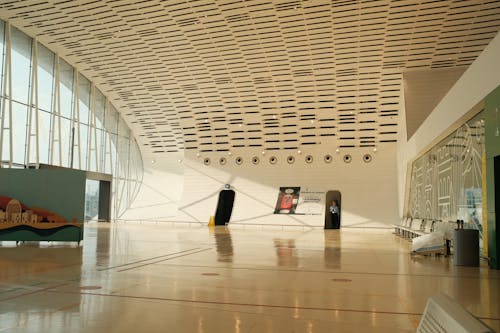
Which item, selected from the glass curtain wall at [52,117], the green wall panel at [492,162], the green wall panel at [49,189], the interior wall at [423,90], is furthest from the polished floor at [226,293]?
the interior wall at [423,90]

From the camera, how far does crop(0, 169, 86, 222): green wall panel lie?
430 inches

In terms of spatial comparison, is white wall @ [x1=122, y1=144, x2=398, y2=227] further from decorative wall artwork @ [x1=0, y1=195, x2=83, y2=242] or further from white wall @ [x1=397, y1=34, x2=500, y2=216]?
decorative wall artwork @ [x1=0, y1=195, x2=83, y2=242]

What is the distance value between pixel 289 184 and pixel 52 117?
1358 cm

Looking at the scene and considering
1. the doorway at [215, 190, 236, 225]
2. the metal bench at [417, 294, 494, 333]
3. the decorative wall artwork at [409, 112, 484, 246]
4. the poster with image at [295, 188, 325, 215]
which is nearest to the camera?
the metal bench at [417, 294, 494, 333]

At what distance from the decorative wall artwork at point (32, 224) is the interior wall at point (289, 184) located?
17113 millimetres

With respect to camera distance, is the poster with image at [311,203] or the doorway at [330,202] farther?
the poster with image at [311,203]

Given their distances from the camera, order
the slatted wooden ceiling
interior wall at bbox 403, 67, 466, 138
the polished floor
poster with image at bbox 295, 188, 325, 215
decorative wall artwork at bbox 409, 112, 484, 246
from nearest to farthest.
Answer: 1. the polished floor
2. decorative wall artwork at bbox 409, 112, 484, 246
3. the slatted wooden ceiling
4. interior wall at bbox 403, 67, 466, 138
5. poster with image at bbox 295, 188, 325, 215

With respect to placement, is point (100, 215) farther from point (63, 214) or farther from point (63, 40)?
point (63, 214)

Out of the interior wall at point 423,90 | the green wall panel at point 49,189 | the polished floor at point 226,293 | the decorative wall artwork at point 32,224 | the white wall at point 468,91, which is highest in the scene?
the interior wall at point 423,90

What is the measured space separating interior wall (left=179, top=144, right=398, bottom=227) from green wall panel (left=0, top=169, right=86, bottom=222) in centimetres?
1701

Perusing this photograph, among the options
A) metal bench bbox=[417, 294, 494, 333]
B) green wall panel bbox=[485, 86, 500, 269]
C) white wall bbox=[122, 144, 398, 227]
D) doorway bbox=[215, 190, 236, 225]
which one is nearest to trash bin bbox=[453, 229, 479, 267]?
green wall panel bbox=[485, 86, 500, 269]

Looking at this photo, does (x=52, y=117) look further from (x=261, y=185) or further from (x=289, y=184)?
(x=289, y=184)

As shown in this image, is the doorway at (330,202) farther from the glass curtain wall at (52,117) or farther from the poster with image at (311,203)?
the glass curtain wall at (52,117)

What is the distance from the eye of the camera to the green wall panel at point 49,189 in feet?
35.8
